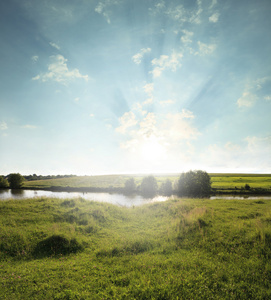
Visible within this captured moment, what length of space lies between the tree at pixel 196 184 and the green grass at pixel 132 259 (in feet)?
151

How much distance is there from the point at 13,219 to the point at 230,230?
20249mm

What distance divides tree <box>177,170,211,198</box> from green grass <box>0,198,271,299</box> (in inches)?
1814

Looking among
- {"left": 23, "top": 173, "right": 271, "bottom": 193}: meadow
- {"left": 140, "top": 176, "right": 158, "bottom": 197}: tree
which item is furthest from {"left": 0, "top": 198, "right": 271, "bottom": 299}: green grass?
{"left": 23, "top": 173, "right": 271, "bottom": 193}: meadow

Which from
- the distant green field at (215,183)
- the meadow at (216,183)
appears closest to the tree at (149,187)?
the meadow at (216,183)

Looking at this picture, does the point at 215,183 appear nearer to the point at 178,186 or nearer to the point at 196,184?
the point at 178,186

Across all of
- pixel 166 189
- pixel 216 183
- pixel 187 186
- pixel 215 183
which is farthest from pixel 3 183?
pixel 216 183

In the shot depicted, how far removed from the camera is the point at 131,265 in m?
8.55

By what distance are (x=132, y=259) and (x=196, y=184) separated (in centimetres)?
5722

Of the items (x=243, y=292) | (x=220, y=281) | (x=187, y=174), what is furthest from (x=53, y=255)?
(x=187, y=174)

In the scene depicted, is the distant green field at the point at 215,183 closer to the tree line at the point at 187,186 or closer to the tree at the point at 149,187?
the tree line at the point at 187,186

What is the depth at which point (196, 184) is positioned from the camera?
199 feet

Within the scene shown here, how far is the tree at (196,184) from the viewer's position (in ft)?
198

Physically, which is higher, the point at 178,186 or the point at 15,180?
the point at 15,180

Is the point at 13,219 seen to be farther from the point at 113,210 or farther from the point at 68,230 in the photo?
the point at 113,210
